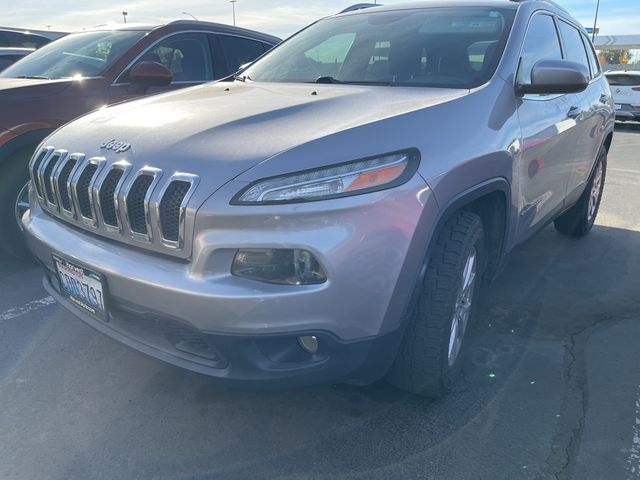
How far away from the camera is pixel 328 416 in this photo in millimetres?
2457

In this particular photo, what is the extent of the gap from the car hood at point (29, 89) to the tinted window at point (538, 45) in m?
3.08

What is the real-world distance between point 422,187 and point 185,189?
818 mm

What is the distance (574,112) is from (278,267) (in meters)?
2.67

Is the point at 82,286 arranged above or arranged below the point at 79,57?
below

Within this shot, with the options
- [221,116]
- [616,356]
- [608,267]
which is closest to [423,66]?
[221,116]

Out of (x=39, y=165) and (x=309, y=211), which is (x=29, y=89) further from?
(x=309, y=211)

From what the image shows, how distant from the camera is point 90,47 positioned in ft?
15.5

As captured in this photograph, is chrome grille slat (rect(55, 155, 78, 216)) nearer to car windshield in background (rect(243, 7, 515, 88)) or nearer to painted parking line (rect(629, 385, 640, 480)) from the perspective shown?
car windshield in background (rect(243, 7, 515, 88))

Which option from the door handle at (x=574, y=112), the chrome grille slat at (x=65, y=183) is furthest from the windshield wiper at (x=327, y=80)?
the door handle at (x=574, y=112)

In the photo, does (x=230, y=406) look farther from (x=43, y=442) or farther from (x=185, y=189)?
(x=185, y=189)

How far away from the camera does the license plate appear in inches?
85.7

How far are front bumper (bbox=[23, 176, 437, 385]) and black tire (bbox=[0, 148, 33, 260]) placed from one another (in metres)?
2.17

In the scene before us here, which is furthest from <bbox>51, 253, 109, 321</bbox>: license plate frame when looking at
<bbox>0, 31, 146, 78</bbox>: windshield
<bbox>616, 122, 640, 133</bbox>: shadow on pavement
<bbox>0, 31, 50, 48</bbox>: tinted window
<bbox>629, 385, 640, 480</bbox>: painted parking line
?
<bbox>616, 122, 640, 133</bbox>: shadow on pavement

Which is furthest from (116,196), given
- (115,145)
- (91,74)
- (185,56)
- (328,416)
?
(185,56)
